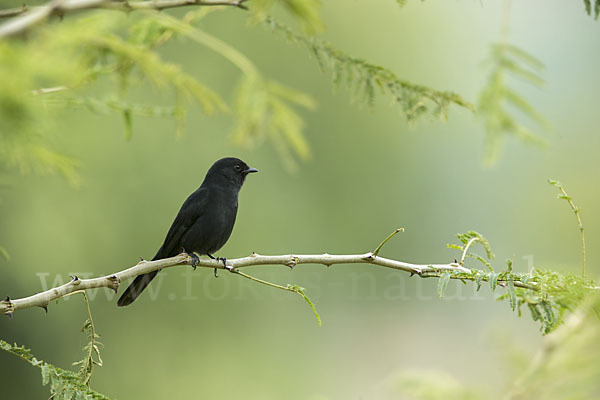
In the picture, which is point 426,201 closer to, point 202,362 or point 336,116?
point 336,116

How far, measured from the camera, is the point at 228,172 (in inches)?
240

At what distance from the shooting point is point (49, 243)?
1348cm

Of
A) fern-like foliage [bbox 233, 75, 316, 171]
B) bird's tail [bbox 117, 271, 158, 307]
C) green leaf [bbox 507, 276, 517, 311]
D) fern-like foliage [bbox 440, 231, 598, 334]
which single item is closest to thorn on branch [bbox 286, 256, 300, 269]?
fern-like foliage [bbox 440, 231, 598, 334]

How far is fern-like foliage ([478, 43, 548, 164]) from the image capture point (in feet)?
6.89

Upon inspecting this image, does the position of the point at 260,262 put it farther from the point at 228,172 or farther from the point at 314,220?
the point at 314,220

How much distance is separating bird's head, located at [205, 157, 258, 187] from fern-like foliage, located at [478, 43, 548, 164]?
4.06 meters

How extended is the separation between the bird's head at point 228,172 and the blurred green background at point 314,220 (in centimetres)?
280

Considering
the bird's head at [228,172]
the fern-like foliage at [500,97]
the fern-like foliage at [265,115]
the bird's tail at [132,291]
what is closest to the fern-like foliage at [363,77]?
the fern-like foliage at [500,97]

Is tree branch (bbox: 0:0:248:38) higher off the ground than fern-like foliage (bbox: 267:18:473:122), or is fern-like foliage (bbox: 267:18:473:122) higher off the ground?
fern-like foliage (bbox: 267:18:473:122)

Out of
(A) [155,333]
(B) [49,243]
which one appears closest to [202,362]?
(A) [155,333]

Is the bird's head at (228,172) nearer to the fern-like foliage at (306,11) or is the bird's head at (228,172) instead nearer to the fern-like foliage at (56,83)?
the fern-like foliage at (56,83)

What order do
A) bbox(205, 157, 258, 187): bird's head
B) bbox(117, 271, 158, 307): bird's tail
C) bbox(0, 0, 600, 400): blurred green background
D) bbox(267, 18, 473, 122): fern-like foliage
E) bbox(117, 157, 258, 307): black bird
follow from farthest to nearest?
1. bbox(0, 0, 600, 400): blurred green background
2. bbox(205, 157, 258, 187): bird's head
3. bbox(117, 157, 258, 307): black bird
4. bbox(117, 271, 158, 307): bird's tail
5. bbox(267, 18, 473, 122): fern-like foliage

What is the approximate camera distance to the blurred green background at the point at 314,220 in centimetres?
1410

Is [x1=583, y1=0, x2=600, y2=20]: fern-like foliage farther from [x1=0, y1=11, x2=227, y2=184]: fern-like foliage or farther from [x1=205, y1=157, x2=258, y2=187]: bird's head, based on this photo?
[x1=205, y1=157, x2=258, y2=187]: bird's head
